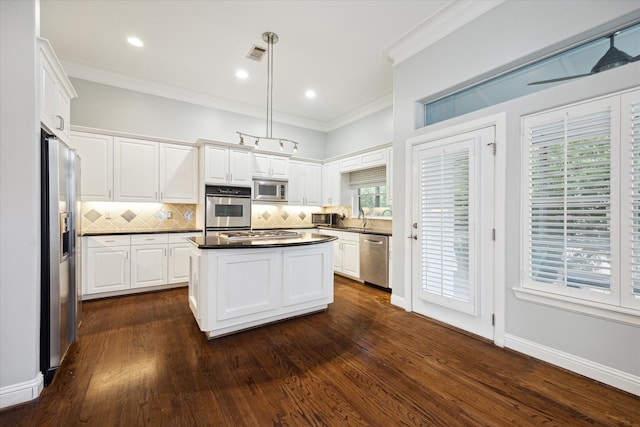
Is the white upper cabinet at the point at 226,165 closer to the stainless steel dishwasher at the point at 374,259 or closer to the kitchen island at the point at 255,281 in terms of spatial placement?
the kitchen island at the point at 255,281

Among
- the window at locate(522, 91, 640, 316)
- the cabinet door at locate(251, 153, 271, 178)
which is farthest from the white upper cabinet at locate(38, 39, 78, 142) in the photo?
the window at locate(522, 91, 640, 316)

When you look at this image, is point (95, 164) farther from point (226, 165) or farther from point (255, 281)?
point (255, 281)

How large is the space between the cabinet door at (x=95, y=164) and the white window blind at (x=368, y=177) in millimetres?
4110

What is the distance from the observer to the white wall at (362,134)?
4.96m

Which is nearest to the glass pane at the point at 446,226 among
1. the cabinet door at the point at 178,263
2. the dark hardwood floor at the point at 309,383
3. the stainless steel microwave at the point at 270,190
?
the dark hardwood floor at the point at 309,383

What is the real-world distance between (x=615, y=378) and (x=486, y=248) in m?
1.18

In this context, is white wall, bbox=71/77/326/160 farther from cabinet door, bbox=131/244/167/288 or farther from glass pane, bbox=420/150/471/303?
glass pane, bbox=420/150/471/303

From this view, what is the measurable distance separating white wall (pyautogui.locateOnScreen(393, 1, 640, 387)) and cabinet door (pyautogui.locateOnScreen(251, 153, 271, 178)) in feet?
9.93

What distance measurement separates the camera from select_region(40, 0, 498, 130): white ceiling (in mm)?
2834

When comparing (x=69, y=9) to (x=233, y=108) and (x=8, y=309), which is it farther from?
(x=8, y=309)

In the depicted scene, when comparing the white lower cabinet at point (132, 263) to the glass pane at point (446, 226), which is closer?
Answer: the glass pane at point (446, 226)

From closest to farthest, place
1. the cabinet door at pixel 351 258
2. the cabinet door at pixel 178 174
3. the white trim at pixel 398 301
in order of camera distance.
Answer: the white trim at pixel 398 301
the cabinet door at pixel 178 174
the cabinet door at pixel 351 258

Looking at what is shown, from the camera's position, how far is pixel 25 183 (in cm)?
178

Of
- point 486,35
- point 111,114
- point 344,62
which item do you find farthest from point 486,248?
point 111,114
